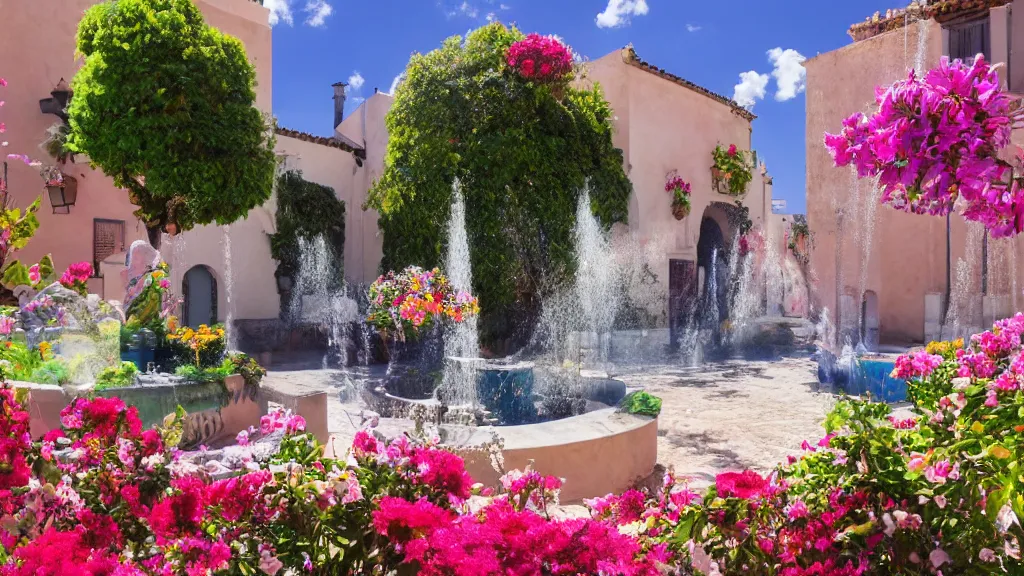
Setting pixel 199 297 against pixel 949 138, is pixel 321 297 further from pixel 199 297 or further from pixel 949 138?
pixel 949 138

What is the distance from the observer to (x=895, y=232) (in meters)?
13.1

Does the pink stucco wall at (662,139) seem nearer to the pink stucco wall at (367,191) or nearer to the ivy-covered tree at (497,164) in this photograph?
the ivy-covered tree at (497,164)

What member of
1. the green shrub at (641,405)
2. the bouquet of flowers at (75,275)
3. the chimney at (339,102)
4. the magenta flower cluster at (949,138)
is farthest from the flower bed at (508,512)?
the chimney at (339,102)

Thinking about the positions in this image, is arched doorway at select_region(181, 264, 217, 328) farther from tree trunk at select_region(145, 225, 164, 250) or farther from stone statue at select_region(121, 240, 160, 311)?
stone statue at select_region(121, 240, 160, 311)

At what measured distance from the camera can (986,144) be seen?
143 cm

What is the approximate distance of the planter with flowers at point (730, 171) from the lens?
51.8ft

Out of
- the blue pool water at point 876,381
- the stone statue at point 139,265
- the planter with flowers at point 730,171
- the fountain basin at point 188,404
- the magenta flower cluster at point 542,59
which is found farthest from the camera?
the planter with flowers at point 730,171

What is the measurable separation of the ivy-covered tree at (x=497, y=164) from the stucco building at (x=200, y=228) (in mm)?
2971

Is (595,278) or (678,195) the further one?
(678,195)

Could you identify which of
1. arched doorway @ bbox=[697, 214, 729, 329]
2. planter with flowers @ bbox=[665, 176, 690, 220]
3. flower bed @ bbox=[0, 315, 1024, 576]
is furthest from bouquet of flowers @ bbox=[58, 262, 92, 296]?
arched doorway @ bbox=[697, 214, 729, 329]

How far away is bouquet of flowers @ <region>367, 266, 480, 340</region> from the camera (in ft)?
25.2

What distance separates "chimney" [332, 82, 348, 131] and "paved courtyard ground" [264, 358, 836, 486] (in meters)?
8.71

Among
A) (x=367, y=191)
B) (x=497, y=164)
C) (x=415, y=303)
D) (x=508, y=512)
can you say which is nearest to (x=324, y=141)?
(x=367, y=191)

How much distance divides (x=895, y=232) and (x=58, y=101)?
47.8ft
